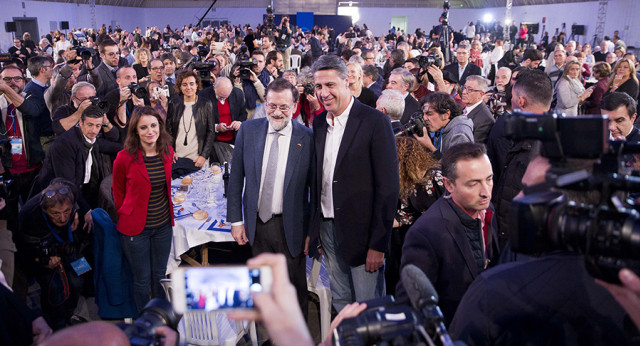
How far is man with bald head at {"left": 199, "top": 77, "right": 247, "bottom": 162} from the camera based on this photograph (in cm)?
463

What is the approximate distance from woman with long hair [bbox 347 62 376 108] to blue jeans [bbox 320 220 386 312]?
7.86 feet

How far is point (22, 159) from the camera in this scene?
13.6 ft

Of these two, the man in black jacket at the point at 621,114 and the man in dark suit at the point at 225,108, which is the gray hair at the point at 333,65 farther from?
the man in dark suit at the point at 225,108

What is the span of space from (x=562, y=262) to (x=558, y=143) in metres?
0.32

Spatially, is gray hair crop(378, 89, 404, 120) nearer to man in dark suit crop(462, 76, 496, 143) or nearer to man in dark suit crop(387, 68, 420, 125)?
man in dark suit crop(462, 76, 496, 143)

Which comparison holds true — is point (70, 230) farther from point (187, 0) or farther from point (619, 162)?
point (187, 0)

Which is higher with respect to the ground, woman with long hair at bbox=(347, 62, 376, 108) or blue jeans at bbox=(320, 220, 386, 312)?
woman with long hair at bbox=(347, 62, 376, 108)

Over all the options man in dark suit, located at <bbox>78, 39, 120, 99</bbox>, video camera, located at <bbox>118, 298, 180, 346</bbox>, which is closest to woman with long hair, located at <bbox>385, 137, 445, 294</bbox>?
video camera, located at <bbox>118, 298, 180, 346</bbox>

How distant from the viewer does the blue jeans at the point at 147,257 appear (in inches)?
116

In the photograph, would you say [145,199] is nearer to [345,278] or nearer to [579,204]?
[345,278]

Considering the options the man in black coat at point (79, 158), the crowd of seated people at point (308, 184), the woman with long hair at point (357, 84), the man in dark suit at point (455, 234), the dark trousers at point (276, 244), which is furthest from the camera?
the woman with long hair at point (357, 84)

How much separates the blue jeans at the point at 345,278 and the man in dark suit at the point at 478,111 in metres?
1.82

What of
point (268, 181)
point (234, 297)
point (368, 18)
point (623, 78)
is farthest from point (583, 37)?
point (234, 297)

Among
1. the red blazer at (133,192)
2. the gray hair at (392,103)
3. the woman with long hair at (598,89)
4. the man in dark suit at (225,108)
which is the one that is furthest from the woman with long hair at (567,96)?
the red blazer at (133,192)
